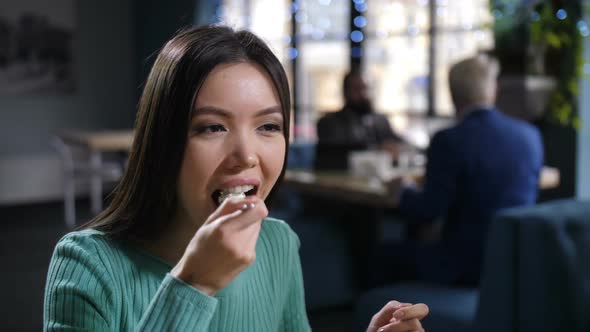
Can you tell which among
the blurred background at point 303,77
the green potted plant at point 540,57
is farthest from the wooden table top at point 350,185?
the green potted plant at point 540,57

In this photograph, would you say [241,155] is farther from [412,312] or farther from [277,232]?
[277,232]

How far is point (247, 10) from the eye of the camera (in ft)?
24.2

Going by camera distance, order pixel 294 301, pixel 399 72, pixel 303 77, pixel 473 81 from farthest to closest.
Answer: pixel 303 77, pixel 399 72, pixel 473 81, pixel 294 301

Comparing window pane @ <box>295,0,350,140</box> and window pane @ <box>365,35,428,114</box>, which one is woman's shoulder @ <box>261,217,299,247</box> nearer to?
window pane @ <box>365,35,428,114</box>

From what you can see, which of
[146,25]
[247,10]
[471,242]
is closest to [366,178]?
[471,242]

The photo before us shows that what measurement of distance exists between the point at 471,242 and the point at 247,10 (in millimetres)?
5073

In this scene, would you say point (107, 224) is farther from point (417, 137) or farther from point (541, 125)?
point (417, 137)

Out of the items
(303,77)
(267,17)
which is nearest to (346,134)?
(303,77)

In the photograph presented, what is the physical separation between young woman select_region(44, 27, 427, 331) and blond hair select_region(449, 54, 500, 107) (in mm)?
2029

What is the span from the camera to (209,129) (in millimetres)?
771

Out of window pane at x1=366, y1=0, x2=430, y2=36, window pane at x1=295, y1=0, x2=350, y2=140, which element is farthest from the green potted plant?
window pane at x1=295, y1=0, x2=350, y2=140

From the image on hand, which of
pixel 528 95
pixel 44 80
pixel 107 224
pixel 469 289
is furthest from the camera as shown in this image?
pixel 44 80

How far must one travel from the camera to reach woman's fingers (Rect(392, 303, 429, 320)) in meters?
0.83

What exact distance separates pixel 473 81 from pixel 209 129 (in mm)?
2261
